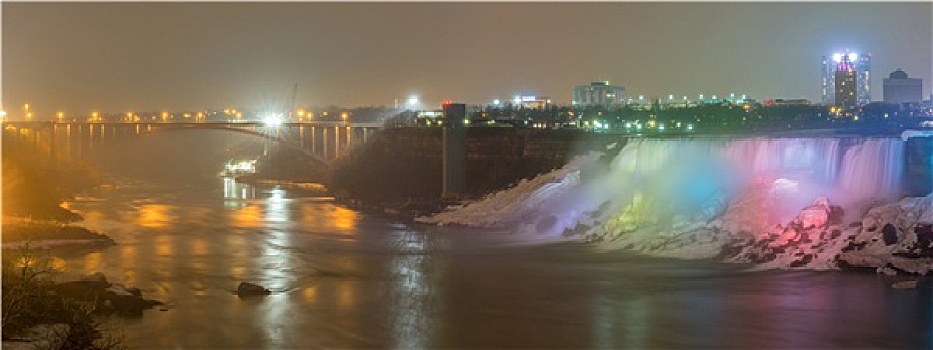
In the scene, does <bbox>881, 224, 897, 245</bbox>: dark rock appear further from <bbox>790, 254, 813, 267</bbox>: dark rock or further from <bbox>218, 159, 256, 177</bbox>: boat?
<bbox>218, 159, 256, 177</bbox>: boat

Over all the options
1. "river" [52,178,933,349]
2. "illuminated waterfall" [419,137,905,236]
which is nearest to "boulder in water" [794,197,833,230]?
"illuminated waterfall" [419,137,905,236]

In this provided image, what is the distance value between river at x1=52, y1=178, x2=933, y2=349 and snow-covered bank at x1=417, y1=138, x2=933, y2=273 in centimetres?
99

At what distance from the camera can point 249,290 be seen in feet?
64.0

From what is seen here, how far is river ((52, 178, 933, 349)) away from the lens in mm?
15375

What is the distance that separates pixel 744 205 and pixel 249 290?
1176 centimetres

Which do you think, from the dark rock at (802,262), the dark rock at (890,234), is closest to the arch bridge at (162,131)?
the dark rock at (802,262)

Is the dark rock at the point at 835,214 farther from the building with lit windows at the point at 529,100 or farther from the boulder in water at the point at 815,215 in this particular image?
the building with lit windows at the point at 529,100

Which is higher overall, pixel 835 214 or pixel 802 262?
pixel 835 214

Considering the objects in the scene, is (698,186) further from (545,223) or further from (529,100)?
(529,100)

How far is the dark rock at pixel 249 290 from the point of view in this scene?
1942 centimetres

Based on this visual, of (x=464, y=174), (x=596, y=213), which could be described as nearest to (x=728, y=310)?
(x=596, y=213)

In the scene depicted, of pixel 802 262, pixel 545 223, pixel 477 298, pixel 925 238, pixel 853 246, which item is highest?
pixel 925 238

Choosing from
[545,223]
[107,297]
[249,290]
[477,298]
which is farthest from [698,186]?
[107,297]

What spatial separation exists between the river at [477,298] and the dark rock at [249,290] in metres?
0.25
